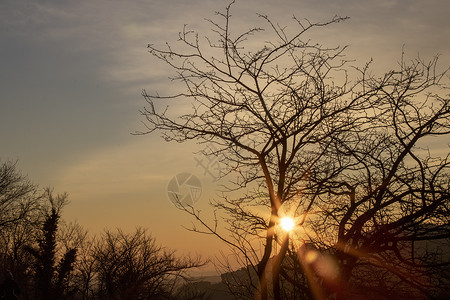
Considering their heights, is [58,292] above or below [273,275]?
above

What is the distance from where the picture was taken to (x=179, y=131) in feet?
19.8

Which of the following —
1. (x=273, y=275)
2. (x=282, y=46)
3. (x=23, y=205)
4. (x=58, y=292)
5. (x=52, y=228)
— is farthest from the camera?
(x=52, y=228)

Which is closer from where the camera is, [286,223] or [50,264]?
[286,223]

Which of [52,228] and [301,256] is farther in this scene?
[52,228]

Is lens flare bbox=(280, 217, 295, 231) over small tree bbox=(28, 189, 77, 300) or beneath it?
beneath

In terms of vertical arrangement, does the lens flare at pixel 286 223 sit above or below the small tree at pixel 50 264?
below

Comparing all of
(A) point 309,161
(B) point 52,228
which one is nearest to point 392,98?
(A) point 309,161

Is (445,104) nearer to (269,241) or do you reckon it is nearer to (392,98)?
(392,98)

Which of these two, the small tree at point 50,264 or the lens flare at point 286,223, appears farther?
the small tree at point 50,264

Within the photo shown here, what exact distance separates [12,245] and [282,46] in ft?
146

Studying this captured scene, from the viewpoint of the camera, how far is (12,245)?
146 feet

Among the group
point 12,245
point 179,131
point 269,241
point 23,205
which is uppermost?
point 23,205

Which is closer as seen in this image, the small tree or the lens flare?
the lens flare

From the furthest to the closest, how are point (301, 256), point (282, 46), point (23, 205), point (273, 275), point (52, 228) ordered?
1. point (52, 228)
2. point (23, 205)
3. point (301, 256)
4. point (282, 46)
5. point (273, 275)
